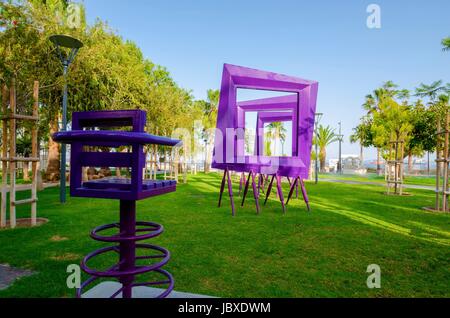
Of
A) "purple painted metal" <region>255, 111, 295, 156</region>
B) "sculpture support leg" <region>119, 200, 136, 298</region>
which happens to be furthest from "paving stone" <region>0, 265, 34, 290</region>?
"purple painted metal" <region>255, 111, 295, 156</region>

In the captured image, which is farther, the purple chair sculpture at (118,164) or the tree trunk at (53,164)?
the tree trunk at (53,164)

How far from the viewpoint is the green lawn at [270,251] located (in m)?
3.18

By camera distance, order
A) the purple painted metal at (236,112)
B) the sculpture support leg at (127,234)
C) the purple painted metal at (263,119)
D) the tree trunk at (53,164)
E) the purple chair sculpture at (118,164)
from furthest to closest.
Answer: the tree trunk at (53,164), the purple painted metal at (263,119), the purple painted metal at (236,112), the sculpture support leg at (127,234), the purple chair sculpture at (118,164)

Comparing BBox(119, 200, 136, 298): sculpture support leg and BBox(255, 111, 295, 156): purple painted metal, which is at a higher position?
BBox(255, 111, 295, 156): purple painted metal

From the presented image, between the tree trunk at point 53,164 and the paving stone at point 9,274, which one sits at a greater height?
the tree trunk at point 53,164

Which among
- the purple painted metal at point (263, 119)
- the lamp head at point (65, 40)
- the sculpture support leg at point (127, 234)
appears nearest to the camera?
the sculpture support leg at point (127, 234)

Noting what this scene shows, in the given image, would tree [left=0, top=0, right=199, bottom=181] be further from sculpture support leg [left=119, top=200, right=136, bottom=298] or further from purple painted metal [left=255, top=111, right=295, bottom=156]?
purple painted metal [left=255, top=111, right=295, bottom=156]

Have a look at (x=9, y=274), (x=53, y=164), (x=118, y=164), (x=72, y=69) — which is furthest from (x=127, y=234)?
(x=53, y=164)

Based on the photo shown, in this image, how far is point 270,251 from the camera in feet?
14.9

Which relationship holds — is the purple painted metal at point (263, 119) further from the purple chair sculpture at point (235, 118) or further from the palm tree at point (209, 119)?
the palm tree at point (209, 119)

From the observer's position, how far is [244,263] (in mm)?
3947

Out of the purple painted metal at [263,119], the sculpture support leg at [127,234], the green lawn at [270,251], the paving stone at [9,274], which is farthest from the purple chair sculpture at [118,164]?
the purple painted metal at [263,119]

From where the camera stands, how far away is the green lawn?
3.18 metres

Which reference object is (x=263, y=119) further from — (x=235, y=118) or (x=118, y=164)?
(x=118, y=164)
